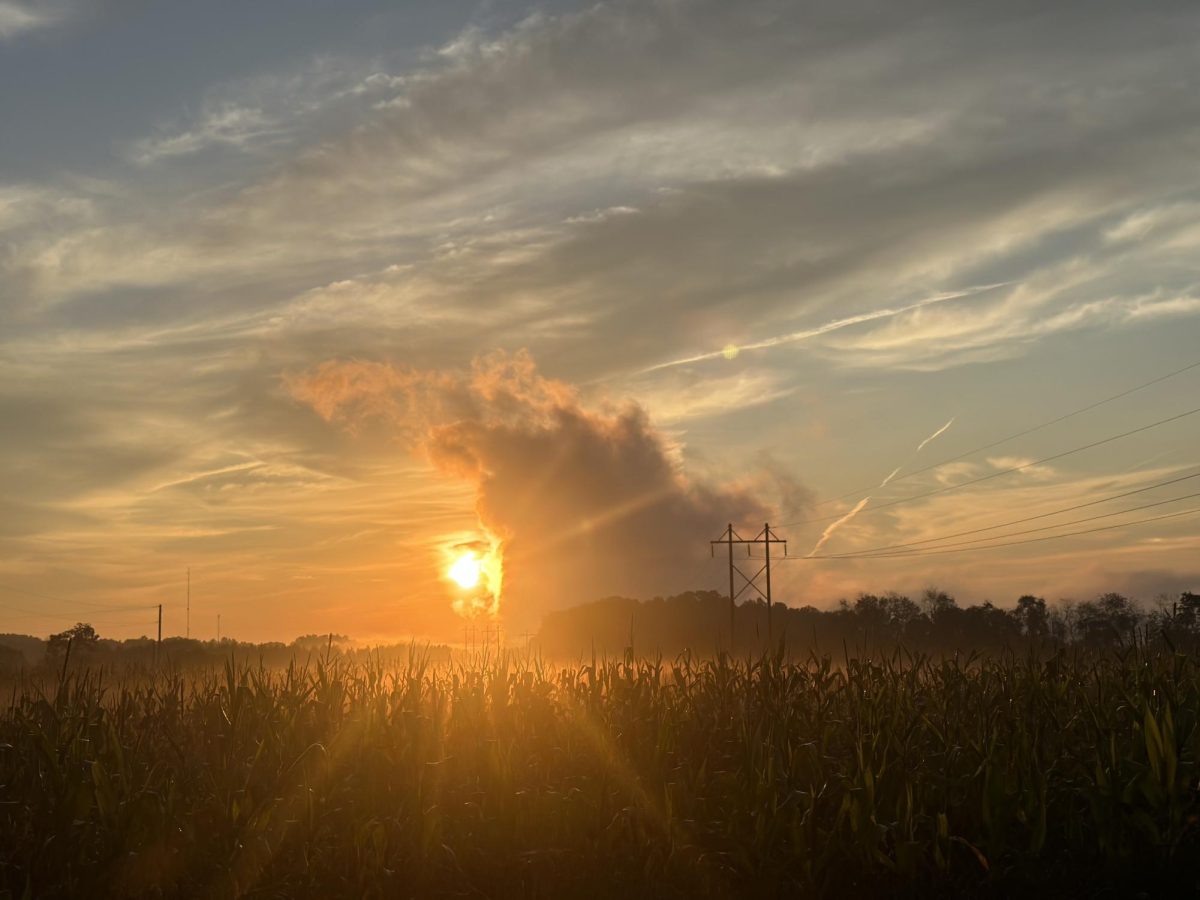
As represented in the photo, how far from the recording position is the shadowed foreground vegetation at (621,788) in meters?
9.54

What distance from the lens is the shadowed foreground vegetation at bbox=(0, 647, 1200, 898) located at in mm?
9539

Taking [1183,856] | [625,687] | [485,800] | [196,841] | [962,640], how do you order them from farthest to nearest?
[962,640], [625,687], [485,800], [196,841], [1183,856]

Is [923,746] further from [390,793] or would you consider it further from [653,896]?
[390,793]

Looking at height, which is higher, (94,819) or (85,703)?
(85,703)

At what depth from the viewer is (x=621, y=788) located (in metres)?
11.4

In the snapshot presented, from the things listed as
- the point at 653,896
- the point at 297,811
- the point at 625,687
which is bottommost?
the point at 653,896

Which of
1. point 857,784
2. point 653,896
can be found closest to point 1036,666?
point 857,784

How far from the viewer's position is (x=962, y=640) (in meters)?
18.4

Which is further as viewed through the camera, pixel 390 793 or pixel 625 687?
pixel 625 687

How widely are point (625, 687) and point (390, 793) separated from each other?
3805 millimetres

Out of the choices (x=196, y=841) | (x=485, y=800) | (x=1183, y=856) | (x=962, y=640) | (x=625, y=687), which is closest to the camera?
(x=1183, y=856)

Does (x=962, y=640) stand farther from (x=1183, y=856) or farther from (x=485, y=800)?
(x=485, y=800)

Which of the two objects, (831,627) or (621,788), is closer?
(621,788)

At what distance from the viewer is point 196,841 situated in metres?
9.92
